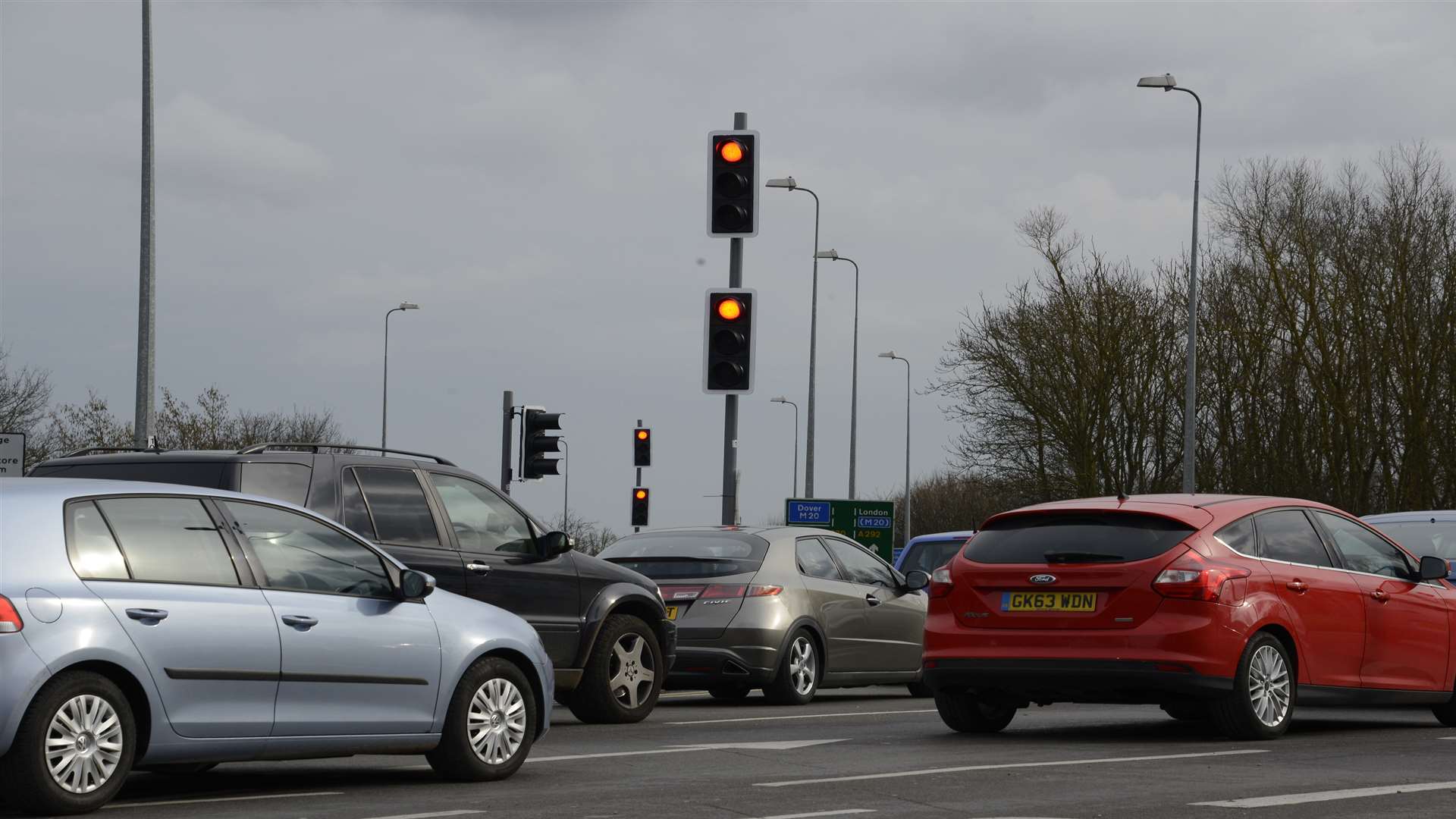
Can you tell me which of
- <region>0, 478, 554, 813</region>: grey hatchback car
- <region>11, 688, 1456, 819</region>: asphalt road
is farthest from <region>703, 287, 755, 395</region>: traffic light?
<region>0, 478, 554, 813</region>: grey hatchback car

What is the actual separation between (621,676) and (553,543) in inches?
47.4

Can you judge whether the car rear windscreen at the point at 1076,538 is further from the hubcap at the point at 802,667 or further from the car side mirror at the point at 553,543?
the hubcap at the point at 802,667

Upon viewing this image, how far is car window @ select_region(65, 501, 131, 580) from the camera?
307 inches

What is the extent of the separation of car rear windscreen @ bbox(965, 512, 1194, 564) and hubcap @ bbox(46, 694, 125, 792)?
19.2ft

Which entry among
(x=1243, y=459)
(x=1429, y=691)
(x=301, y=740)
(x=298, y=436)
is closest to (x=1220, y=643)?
(x=1429, y=691)

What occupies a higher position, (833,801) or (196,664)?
(196,664)

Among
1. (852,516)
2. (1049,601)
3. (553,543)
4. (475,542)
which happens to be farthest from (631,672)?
(852,516)

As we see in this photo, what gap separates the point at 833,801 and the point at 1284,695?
435 cm

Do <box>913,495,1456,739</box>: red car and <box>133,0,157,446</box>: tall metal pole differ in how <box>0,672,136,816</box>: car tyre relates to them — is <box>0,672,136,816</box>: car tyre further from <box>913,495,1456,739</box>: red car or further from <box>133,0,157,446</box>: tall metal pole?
<box>133,0,157,446</box>: tall metal pole

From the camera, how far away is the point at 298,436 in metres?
79.7

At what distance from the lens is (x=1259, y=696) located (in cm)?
1142

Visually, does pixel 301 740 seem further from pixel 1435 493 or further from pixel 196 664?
pixel 1435 493

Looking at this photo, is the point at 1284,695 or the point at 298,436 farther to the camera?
the point at 298,436

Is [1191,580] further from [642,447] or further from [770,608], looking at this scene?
[642,447]
